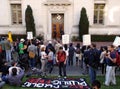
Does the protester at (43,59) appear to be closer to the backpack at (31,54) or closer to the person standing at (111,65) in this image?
the backpack at (31,54)

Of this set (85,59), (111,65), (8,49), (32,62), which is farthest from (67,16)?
(111,65)

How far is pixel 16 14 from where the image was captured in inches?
1196

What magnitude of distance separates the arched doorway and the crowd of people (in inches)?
498

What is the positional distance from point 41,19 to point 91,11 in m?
6.07

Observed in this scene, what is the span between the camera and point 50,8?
29.7 metres

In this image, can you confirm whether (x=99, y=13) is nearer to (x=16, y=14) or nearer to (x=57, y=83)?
(x=16, y=14)

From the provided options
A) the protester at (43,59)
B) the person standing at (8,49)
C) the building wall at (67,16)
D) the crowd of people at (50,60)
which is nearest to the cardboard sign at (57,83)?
the crowd of people at (50,60)

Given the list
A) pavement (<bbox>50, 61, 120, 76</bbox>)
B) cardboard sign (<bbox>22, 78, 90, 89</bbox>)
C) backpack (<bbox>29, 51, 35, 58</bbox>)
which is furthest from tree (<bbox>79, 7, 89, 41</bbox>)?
cardboard sign (<bbox>22, 78, 90, 89</bbox>)

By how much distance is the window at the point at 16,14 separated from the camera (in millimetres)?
30234

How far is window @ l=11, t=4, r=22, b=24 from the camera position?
3023 cm

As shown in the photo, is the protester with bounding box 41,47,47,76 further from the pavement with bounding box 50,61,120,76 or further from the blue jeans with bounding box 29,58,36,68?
the blue jeans with bounding box 29,58,36,68

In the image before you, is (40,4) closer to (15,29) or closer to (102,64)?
(15,29)

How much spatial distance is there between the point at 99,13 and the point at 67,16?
3.97 metres

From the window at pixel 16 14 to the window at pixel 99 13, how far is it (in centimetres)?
916
